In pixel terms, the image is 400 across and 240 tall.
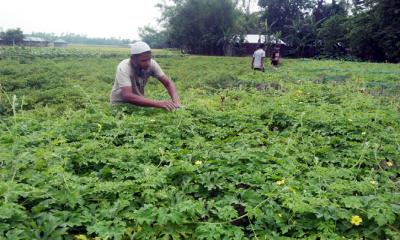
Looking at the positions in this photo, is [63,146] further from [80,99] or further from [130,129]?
[80,99]

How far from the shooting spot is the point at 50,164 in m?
3.16


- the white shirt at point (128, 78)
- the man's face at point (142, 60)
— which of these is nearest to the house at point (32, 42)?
the white shirt at point (128, 78)

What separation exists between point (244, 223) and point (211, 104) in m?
4.26

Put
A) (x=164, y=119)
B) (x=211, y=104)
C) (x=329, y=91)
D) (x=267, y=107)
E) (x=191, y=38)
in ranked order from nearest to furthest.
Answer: (x=164, y=119) < (x=267, y=107) < (x=211, y=104) < (x=329, y=91) < (x=191, y=38)

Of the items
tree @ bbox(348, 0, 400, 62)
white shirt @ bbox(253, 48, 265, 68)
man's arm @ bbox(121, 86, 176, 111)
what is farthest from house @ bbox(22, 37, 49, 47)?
man's arm @ bbox(121, 86, 176, 111)

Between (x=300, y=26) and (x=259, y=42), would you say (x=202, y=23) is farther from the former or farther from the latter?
(x=300, y=26)

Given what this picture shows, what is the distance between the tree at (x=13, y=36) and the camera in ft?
167

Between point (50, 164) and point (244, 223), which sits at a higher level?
point (50, 164)

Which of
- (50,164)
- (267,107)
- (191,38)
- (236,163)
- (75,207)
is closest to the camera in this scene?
(75,207)

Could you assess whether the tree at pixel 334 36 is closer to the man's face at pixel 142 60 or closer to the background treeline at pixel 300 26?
the background treeline at pixel 300 26

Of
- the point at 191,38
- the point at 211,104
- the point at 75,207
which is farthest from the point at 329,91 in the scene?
the point at 191,38

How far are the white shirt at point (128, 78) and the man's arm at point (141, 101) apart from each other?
103mm

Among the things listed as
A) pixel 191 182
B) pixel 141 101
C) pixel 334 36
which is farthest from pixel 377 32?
pixel 191 182

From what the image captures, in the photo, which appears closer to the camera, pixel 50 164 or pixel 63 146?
pixel 50 164
